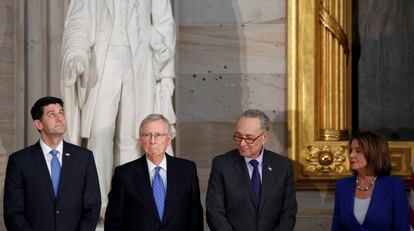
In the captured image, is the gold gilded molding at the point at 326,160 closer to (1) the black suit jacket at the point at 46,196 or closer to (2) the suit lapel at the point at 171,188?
(2) the suit lapel at the point at 171,188

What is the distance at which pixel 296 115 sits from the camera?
923 centimetres

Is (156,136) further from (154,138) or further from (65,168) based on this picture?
(65,168)

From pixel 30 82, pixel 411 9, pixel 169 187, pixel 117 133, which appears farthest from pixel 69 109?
pixel 411 9

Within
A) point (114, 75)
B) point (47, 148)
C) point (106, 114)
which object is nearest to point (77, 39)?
point (114, 75)

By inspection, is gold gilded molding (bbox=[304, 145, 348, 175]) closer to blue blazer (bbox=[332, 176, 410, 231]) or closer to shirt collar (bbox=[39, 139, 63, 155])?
blue blazer (bbox=[332, 176, 410, 231])

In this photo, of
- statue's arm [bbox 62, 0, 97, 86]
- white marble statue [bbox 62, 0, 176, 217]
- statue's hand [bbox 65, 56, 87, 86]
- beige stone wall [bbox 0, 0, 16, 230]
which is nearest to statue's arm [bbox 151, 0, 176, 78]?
white marble statue [bbox 62, 0, 176, 217]

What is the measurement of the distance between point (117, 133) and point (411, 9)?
2.97 m

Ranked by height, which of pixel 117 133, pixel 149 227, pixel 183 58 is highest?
pixel 183 58

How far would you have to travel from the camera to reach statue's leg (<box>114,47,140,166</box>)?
806 cm

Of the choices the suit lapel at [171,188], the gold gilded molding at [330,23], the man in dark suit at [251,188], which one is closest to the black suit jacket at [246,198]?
the man in dark suit at [251,188]

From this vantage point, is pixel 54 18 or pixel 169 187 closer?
pixel 169 187

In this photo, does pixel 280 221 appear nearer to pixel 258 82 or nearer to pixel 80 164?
pixel 80 164

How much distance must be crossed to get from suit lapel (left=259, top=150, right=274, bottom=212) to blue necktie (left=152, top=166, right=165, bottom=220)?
618mm

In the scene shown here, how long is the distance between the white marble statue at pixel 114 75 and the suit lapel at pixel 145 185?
147 centimetres
